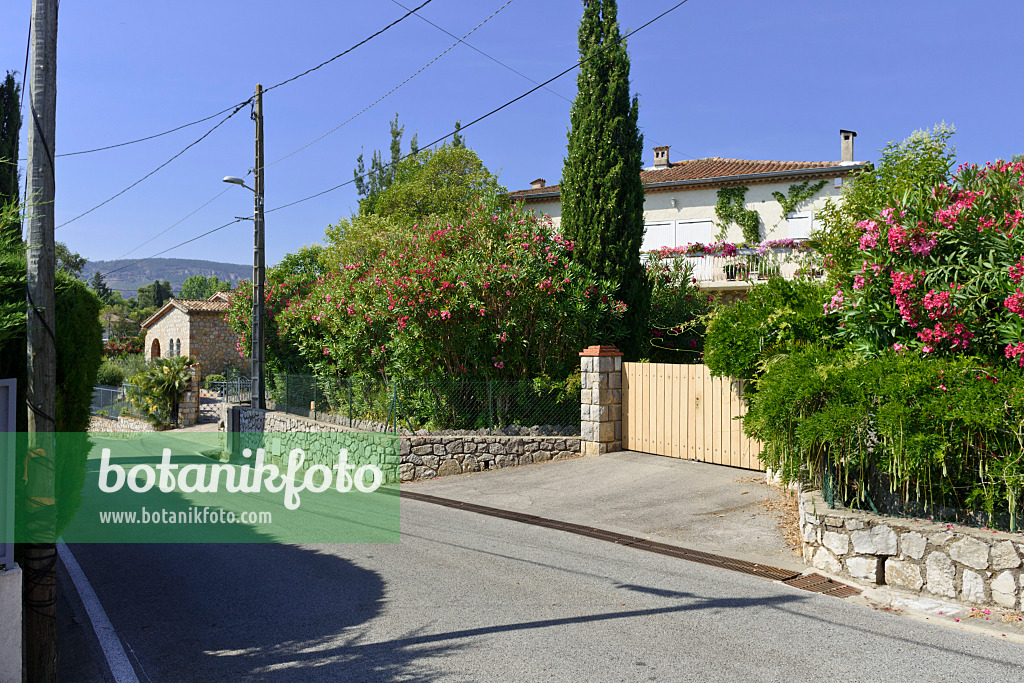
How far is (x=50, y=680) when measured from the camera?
467cm

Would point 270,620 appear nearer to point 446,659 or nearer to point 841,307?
point 446,659

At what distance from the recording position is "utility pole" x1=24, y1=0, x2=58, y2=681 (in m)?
4.67

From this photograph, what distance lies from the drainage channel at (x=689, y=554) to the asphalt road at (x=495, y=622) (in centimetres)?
22

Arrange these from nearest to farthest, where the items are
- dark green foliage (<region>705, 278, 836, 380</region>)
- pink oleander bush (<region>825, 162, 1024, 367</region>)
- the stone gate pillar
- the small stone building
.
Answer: pink oleander bush (<region>825, 162, 1024, 367</region>)
dark green foliage (<region>705, 278, 836, 380</region>)
the stone gate pillar
the small stone building

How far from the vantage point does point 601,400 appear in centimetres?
1355

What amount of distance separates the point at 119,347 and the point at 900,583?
2002 inches

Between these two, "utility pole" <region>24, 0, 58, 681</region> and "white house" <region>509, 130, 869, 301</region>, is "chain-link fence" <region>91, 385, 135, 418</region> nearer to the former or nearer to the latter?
"white house" <region>509, 130, 869, 301</region>

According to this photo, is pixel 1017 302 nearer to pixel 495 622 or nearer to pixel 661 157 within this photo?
pixel 495 622

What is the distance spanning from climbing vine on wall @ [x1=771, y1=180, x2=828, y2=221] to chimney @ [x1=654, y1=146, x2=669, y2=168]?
9.13 m

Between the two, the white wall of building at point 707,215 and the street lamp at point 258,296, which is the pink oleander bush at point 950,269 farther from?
the white wall of building at point 707,215

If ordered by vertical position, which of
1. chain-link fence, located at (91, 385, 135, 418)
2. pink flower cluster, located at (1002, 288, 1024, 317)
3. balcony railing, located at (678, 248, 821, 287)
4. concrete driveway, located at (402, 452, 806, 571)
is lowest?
concrete driveway, located at (402, 452, 806, 571)

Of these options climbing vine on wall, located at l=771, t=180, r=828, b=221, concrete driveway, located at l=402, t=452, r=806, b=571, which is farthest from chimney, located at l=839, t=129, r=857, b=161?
concrete driveway, located at l=402, t=452, r=806, b=571

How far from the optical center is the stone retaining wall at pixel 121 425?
26.0 m
